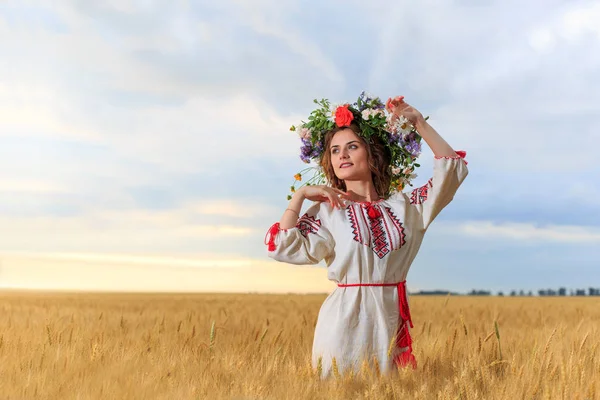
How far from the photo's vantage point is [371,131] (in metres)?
3.89

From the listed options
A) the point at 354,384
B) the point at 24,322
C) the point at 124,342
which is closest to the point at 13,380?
the point at 124,342

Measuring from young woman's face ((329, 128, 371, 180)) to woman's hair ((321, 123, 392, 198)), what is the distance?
3cm

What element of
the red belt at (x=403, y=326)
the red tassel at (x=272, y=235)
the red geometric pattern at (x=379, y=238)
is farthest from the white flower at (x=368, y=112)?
the red belt at (x=403, y=326)

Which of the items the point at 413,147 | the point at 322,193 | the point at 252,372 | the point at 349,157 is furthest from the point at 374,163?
the point at 252,372

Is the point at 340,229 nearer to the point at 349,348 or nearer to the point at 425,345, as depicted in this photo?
the point at 349,348

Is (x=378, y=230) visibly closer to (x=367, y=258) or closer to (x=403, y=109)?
(x=367, y=258)

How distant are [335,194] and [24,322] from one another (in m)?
3.76

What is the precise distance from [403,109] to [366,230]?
2.49 ft

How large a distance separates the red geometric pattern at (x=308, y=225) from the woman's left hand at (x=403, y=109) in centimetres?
79

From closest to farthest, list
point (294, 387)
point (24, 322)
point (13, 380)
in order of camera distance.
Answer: point (294, 387) < point (13, 380) < point (24, 322)

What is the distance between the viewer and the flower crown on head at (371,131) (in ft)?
12.7

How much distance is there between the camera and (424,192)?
378cm

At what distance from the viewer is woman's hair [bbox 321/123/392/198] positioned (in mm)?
3893

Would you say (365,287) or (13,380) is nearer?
(13,380)
